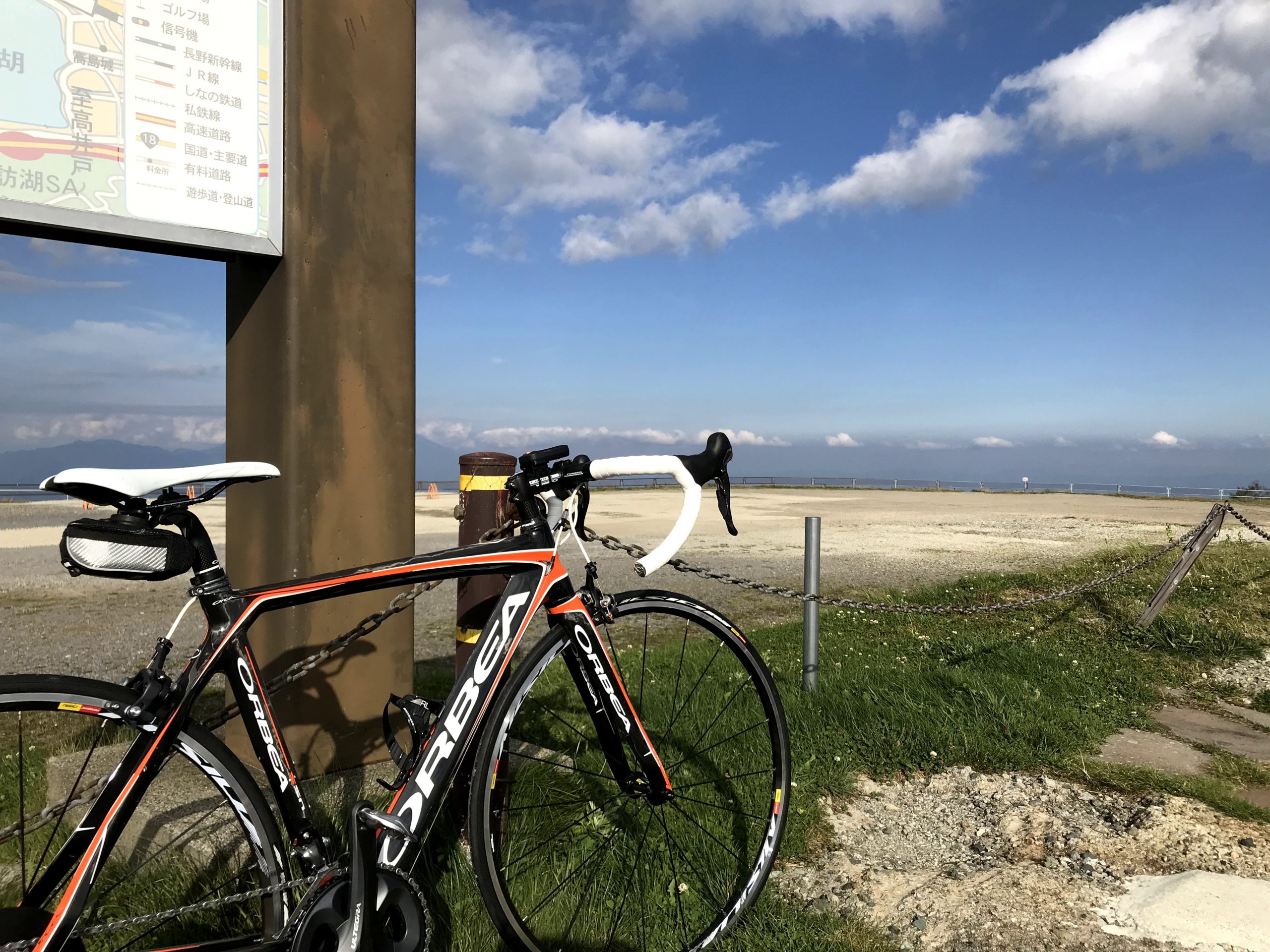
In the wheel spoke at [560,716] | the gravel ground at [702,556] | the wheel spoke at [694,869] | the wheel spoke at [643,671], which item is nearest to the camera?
the wheel spoke at [643,671]

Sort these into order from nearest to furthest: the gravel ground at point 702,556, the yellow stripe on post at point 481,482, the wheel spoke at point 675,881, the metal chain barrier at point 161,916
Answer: the metal chain barrier at point 161,916 → the wheel spoke at point 675,881 → the yellow stripe on post at point 481,482 → the gravel ground at point 702,556

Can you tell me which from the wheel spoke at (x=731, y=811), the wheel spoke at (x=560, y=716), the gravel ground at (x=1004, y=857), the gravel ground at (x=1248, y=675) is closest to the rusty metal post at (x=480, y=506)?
the wheel spoke at (x=560, y=716)

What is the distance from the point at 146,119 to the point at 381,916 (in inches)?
116

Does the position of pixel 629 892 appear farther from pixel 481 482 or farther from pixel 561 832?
pixel 481 482

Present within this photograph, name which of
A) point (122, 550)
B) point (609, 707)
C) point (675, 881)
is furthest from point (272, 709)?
point (675, 881)

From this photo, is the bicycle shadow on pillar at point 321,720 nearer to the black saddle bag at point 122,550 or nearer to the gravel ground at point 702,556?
the gravel ground at point 702,556

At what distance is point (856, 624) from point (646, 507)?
17.9 metres

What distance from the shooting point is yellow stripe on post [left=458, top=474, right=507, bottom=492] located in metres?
3.29

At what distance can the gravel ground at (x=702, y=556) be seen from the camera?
7641mm

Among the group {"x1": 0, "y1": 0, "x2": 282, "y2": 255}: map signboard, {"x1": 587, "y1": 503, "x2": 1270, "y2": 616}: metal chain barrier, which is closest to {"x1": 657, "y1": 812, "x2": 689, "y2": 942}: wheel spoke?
{"x1": 587, "y1": 503, "x2": 1270, "y2": 616}: metal chain barrier

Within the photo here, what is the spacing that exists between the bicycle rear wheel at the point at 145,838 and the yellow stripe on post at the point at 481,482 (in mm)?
1322

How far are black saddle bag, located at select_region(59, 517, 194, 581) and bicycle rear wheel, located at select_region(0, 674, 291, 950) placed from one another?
244 millimetres

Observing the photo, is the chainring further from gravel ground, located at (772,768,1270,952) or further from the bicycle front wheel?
gravel ground, located at (772,768,1270,952)

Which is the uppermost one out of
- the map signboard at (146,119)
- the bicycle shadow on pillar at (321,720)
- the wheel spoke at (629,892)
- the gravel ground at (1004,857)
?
the map signboard at (146,119)
